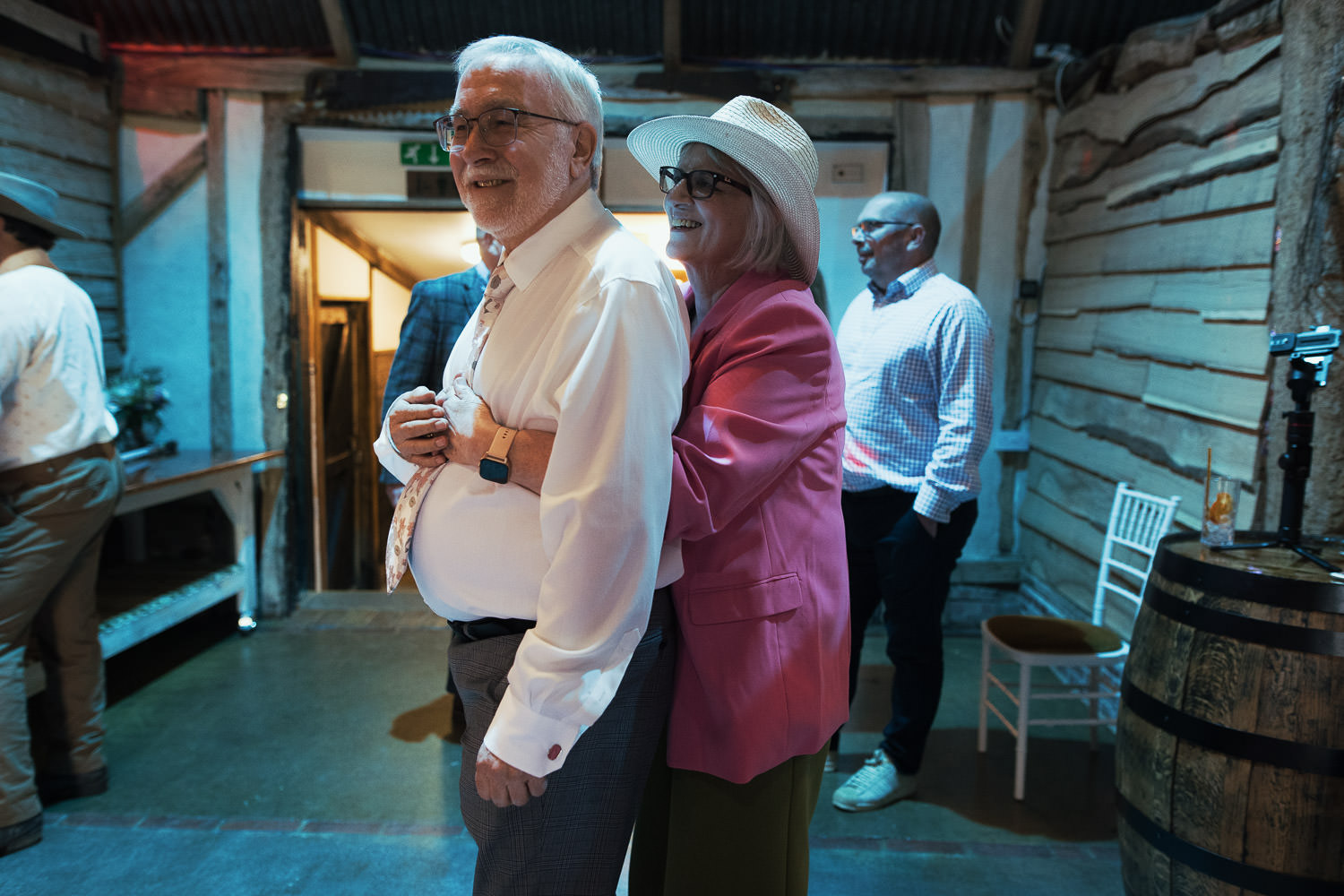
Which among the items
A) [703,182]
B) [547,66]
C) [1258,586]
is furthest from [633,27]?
[1258,586]

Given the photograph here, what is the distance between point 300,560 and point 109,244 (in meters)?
1.77

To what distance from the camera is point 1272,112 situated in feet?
7.95

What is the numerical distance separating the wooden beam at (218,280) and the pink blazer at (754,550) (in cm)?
362

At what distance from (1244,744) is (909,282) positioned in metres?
1.54

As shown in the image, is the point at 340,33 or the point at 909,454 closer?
the point at 909,454

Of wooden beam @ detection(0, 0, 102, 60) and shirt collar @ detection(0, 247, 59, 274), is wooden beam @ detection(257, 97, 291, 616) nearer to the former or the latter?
wooden beam @ detection(0, 0, 102, 60)

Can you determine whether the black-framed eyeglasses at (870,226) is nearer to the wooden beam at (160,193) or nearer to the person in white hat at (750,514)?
the person in white hat at (750,514)

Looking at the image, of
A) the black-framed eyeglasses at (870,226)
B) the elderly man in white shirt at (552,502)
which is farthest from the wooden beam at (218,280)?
the elderly man in white shirt at (552,502)

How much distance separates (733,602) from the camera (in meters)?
1.21

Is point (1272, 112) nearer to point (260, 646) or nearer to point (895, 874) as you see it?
point (895, 874)

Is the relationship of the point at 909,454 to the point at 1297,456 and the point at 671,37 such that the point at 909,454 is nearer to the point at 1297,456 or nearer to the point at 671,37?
the point at 1297,456

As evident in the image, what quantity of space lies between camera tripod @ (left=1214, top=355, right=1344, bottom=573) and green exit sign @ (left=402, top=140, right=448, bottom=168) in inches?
137

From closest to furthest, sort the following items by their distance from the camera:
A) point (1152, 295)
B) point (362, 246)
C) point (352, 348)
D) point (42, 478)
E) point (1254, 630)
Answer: point (1254, 630), point (42, 478), point (1152, 295), point (362, 246), point (352, 348)

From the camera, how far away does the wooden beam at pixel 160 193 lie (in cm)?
405
